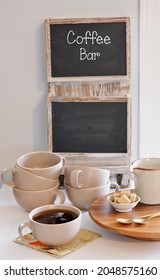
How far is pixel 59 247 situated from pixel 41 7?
0.76 m

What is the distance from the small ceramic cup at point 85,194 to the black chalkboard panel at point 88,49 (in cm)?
39

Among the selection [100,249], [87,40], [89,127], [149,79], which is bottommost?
[100,249]

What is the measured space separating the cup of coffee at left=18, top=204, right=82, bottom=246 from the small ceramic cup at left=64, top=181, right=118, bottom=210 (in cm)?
12

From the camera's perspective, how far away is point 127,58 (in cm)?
142

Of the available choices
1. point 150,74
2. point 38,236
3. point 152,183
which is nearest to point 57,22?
point 150,74

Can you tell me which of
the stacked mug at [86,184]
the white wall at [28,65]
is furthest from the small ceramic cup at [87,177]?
the white wall at [28,65]

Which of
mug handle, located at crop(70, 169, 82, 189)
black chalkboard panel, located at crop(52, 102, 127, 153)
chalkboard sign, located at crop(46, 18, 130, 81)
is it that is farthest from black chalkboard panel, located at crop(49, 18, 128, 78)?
mug handle, located at crop(70, 169, 82, 189)

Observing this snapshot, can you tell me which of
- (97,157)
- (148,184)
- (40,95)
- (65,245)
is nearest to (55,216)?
(65,245)

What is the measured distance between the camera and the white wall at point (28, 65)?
1438 mm

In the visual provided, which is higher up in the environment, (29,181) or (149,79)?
(149,79)

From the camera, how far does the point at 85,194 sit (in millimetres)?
1211

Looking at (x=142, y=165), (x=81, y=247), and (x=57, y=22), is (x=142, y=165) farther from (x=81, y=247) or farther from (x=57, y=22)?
(x=57, y=22)

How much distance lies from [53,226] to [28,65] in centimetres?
65

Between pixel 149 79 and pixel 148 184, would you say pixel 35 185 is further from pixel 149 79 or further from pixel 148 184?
pixel 149 79
